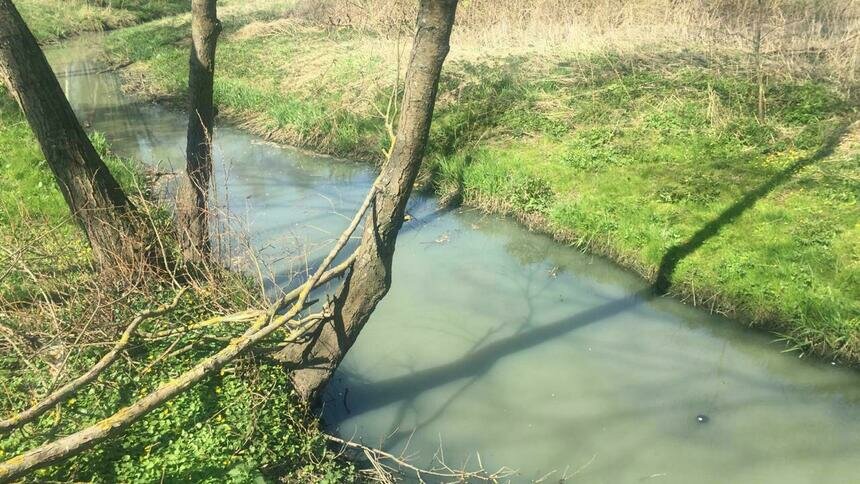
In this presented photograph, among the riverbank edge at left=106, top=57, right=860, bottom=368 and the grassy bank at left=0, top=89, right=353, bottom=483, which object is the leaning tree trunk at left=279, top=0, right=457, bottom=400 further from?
the riverbank edge at left=106, top=57, right=860, bottom=368

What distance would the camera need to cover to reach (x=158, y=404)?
14.4 ft

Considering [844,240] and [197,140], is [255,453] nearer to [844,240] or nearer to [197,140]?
[197,140]

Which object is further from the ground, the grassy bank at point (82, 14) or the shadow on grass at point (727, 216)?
the grassy bank at point (82, 14)

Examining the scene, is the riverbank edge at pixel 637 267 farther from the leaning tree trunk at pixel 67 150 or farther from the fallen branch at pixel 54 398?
the fallen branch at pixel 54 398

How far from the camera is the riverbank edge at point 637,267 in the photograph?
6770 mm

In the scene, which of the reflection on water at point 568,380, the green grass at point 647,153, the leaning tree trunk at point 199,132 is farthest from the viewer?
the green grass at point 647,153

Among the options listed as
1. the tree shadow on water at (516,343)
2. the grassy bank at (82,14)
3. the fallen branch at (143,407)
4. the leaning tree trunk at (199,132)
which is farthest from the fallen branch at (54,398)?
the grassy bank at (82,14)

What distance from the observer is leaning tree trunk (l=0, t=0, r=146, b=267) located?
5.98 meters

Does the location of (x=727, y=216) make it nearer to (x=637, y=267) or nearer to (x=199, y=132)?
(x=637, y=267)

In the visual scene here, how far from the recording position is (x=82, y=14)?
2962 centimetres

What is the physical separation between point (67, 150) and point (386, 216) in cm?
330

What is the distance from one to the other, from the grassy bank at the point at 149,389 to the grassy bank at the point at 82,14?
24730mm

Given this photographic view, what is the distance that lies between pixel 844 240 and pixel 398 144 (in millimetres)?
5600

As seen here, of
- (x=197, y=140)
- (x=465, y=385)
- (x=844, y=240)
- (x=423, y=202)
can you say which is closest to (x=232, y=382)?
(x=465, y=385)
